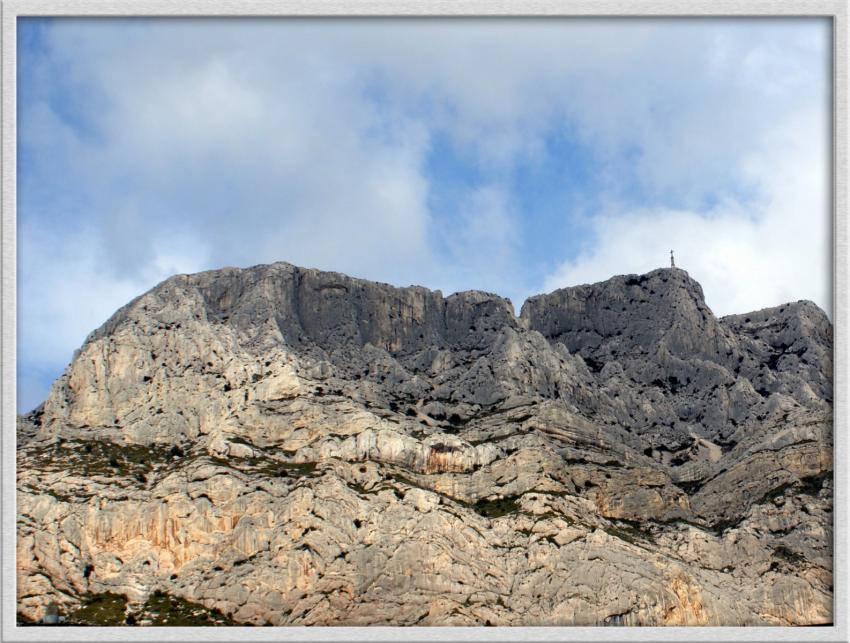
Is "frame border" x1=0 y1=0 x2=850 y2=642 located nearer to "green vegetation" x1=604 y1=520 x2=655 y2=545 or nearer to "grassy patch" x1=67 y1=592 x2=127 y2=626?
"grassy patch" x1=67 y1=592 x2=127 y2=626

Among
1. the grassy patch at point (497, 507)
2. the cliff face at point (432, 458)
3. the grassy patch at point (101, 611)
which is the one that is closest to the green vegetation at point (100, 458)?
the cliff face at point (432, 458)

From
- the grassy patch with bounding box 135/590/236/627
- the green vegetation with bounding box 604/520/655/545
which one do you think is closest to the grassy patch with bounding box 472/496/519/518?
the green vegetation with bounding box 604/520/655/545

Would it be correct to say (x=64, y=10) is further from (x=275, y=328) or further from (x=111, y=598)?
(x=275, y=328)

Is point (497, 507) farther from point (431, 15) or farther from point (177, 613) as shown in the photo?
point (431, 15)

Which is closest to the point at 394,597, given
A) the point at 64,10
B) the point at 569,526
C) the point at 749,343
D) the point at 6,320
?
the point at 569,526

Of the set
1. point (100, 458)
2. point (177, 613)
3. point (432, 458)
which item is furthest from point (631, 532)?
point (100, 458)
